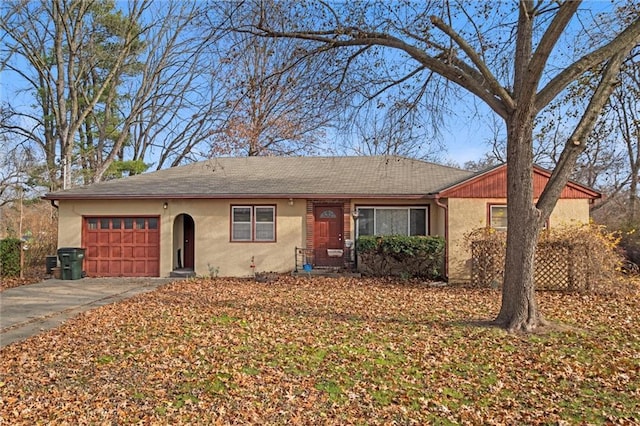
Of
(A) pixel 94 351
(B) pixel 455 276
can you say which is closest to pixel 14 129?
(A) pixel 94 351

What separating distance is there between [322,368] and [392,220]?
927 centimetres

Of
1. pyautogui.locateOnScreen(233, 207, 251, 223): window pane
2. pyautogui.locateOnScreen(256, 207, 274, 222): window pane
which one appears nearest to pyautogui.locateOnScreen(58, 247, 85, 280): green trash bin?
pyautogui.locateOnScreen(233, 207, 251, 223): window pane

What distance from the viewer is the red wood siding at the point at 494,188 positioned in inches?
475

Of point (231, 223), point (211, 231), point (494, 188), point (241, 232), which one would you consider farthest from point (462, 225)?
point (211, 231)

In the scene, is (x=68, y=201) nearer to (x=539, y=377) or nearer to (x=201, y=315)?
(x=201, y=315)

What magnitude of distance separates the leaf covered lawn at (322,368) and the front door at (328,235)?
17.4ft

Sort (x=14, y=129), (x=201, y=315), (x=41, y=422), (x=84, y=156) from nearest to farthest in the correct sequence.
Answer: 1. (x=41, y=422)
2. (x=201, y=315)
3. (x=14, y=129)
4. (x=84, y=156)

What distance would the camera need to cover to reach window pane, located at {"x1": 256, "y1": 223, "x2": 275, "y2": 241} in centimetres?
1387

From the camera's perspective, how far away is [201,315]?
26.2ft

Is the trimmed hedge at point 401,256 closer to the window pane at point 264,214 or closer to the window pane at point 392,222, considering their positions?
the window pane at point 392,222

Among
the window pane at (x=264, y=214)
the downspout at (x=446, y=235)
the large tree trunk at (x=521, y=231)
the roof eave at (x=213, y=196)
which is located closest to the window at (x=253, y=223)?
the window pane at (x=264, y=214)

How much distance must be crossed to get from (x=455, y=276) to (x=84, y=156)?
74.3 ft

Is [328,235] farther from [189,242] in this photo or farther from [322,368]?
[322,368]

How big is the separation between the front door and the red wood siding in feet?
11.7
